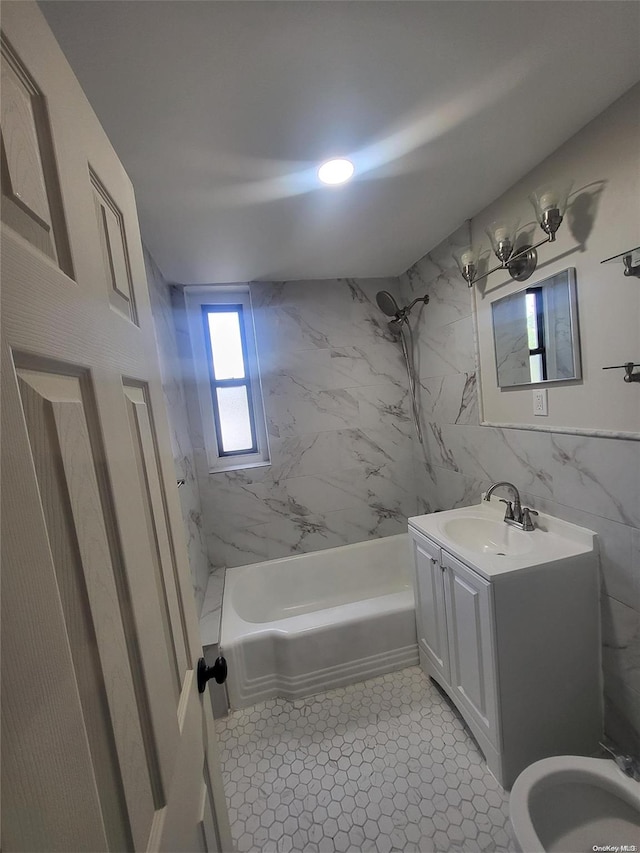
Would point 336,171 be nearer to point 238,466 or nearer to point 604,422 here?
point 604,422

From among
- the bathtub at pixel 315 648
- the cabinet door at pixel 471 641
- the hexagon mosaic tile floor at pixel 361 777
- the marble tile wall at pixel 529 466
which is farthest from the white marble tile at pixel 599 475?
the hexagon mosaic tile floor at pixel 361 777

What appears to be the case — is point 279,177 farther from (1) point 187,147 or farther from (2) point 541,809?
(2) point 541,809

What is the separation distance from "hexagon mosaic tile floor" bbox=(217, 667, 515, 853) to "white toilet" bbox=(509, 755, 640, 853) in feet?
0.55

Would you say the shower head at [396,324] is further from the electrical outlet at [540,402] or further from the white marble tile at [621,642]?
the white marble tile at [621,642]

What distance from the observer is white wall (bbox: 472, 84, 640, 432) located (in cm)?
108

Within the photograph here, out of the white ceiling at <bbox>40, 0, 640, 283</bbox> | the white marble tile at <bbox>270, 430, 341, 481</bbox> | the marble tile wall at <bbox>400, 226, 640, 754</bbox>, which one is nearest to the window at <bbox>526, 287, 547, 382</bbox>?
the marble tile wall at <bbox>400, 226, 640, 754</bbox>

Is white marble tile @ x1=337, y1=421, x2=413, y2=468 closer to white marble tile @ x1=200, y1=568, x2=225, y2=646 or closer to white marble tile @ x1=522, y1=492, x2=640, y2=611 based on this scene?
white marble tile @ x1=200, y1=568, x2=225, y2=646

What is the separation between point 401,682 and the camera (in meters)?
1.77

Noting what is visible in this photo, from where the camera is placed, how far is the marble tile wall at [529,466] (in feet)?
3.92

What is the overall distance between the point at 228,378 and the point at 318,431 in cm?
78

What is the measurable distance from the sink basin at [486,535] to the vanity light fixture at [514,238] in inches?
44.9

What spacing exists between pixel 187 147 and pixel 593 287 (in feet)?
4.83

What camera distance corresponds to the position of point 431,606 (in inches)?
64.2

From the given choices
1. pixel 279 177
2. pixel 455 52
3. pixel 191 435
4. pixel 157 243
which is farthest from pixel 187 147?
pixel 191 435
